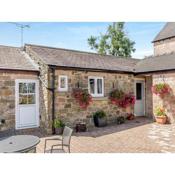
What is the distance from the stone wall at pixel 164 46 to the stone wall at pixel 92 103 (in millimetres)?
4523

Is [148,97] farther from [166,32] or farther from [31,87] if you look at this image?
[31,87]

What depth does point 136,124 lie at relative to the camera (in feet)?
39.9

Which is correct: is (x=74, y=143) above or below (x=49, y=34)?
below

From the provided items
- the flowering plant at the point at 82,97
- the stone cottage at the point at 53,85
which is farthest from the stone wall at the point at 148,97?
the flowering plant at the point at 82,97

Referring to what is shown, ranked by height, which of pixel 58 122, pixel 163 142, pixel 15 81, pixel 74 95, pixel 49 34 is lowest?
pixel 163 142

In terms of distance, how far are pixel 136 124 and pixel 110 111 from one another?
164cm

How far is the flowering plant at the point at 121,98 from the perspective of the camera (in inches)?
495

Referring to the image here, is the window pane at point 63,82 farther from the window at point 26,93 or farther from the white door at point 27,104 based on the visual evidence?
the window at point 26,93

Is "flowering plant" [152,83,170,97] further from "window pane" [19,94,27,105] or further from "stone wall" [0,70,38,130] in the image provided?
"stone wall" [0,70,38,130]

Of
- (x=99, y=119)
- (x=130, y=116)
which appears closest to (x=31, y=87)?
(x=99, y=119)

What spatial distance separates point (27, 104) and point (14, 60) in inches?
94.5
